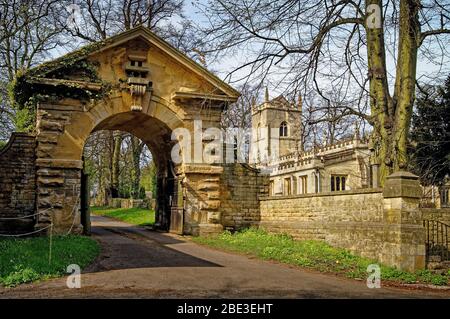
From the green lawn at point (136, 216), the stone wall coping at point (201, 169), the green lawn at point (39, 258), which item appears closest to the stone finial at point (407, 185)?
the green lawn at point (39, 258)

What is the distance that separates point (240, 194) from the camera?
2120 cm

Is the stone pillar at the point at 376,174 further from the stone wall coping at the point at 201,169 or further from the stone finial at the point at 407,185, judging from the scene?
the stone wall coping at the point at 201,169

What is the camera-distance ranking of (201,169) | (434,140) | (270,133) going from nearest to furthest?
(201,169) < (434,140) < (270,133)

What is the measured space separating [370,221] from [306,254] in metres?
1.99

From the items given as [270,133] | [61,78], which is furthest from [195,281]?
[270,133]

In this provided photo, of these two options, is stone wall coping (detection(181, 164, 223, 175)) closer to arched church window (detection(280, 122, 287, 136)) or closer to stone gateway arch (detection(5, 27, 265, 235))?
stone gateway arch (detection(5, 27, 265, 235))

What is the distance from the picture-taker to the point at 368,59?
15383 millimetres

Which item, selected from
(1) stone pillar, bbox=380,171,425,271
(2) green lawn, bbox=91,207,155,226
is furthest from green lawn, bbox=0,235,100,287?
(2) green lawn, bbox=91,207,155,226

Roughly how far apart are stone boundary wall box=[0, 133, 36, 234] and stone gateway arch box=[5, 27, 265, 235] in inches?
22.9

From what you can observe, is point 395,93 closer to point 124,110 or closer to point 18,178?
point 124,110

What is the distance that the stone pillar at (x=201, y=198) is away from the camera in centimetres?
1955

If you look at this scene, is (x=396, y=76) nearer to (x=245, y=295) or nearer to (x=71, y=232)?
(x=245, y=295)
